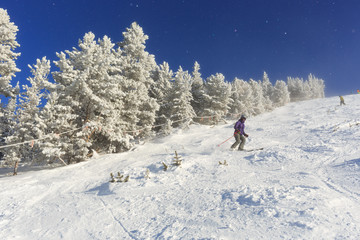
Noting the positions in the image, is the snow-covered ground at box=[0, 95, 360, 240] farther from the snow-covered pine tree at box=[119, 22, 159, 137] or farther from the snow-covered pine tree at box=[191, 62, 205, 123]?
the snow-covered pine tree at box=[191, 62, 205, 123]

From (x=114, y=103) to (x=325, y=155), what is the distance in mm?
14643

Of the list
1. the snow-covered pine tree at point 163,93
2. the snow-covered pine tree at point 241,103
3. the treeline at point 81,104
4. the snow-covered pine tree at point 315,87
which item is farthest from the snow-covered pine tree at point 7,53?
the snow-covered pine tree at point 315,87

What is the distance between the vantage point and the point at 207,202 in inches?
179

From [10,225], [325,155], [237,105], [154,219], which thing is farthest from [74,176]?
[237,105]

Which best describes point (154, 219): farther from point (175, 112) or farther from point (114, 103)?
point (175, 112)

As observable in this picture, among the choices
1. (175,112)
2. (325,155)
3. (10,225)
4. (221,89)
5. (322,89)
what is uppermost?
(322,89)

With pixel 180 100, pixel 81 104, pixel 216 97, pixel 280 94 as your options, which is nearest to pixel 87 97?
pixel 81 104

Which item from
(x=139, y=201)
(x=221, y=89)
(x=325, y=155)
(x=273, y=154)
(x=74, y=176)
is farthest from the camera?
(x=221, y=89)

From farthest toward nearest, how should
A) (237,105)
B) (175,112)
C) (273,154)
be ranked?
(237,105), (175,112), (273,154)

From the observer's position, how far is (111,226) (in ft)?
13.3

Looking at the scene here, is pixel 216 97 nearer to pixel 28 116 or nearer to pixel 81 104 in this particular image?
pixel 81 104

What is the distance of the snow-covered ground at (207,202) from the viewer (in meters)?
3.33

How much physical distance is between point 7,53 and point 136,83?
34.2ft

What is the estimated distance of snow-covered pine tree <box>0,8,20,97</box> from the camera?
47.1 ft
